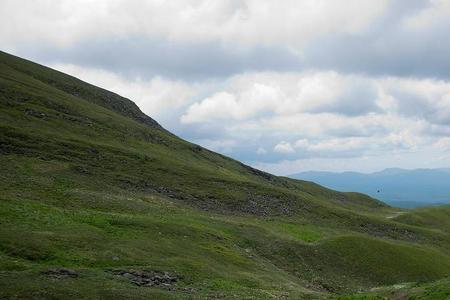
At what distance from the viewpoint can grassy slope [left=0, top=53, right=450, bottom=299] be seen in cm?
3831

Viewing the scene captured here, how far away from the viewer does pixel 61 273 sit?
33.6m

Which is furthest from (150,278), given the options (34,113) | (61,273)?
(34,113)

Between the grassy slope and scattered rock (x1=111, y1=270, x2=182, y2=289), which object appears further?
the grassy slope

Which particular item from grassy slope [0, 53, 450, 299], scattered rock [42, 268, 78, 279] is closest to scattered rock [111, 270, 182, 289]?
grassy slope [0, 53, 450, 299]

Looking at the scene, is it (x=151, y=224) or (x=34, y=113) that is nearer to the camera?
(x=151, y=224)

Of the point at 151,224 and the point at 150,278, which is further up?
the point at 151,224

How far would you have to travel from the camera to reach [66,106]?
365 ft

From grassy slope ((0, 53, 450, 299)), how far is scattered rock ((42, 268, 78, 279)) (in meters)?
0.63

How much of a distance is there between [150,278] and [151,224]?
16.4 m

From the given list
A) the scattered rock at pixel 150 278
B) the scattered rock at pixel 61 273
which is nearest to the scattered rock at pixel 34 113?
the scattered rock at pixel 150 278

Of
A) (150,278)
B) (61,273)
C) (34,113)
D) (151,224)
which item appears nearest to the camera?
(61,273)

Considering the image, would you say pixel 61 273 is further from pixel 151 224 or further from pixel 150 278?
pixel 151 224

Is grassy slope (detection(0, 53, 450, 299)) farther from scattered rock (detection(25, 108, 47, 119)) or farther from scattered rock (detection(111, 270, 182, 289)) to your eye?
scattered rock (detection(111, 270, 182, 289))


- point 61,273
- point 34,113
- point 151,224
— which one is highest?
point 34,113
